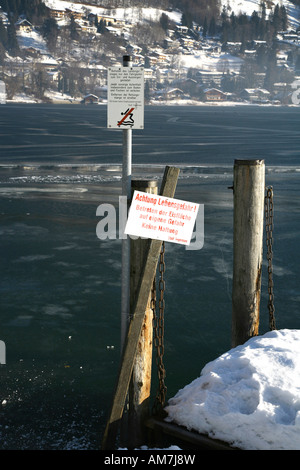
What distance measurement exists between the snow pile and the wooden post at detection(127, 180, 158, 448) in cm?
24

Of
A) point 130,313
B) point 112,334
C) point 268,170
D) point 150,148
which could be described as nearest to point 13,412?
point 130,313

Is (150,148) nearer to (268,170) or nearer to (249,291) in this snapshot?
(268,170)

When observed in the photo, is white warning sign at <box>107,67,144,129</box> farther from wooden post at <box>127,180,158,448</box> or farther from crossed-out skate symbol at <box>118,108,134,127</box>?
wooden post at <box>127,180,158,448</box>

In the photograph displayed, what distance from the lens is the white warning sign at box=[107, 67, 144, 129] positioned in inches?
188

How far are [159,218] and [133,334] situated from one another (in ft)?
3.00

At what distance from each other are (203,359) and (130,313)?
2303 mm

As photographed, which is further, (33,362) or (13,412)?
(33,362)

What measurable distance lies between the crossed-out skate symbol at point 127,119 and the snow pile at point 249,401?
207 centimetres

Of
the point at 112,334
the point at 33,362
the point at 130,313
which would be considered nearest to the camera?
the point at 130,313

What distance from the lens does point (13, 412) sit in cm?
586

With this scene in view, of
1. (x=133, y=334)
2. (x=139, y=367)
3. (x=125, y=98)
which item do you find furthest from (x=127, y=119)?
(x=139, y=367)

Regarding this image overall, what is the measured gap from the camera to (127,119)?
15.9 ft

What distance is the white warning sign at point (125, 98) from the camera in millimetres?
4773

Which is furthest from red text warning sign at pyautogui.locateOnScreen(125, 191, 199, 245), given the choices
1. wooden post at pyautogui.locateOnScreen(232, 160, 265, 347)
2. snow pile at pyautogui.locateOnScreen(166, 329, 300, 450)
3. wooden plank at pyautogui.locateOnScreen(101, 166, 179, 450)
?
snow pile at pyautogui.locateOnScreen(166, 329, 300, 450)
